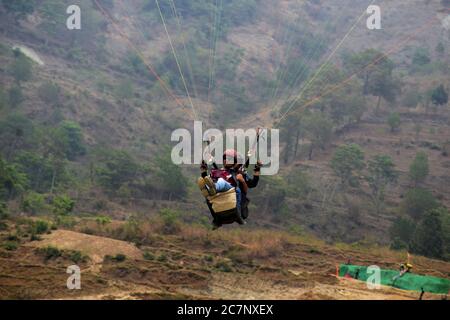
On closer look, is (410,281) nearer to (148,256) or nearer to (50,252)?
(148,256)

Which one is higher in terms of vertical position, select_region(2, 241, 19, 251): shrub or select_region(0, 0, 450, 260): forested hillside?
select_region(0, 0, 450, 260): forested hillside

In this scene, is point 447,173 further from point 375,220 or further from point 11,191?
point 11,191

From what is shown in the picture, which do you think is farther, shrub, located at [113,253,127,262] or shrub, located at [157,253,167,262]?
shrub, located at [157,253,167,262]

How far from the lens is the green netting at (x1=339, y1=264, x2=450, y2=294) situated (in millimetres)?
20609

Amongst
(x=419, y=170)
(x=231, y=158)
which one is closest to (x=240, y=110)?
(x=419, y=170)

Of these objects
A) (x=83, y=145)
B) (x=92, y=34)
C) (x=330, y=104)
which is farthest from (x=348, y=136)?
(x=92, y=34)

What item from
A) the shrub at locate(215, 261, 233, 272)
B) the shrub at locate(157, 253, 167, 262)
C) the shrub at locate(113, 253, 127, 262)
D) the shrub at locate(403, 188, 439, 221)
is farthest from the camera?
the shrub at locate(403, 188, 439, 221)

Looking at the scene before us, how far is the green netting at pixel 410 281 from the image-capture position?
20.6 m

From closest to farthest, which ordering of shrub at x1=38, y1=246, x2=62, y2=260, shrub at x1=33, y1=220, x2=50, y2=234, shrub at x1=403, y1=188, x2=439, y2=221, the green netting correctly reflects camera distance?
the green netting < shrub at x1=38, y1=246, x2=62, y2=260 < shrub at x1=33, y1=220, x2=50, y2=234 < shrub at x1=403, y1=188, x2=439, y2=221

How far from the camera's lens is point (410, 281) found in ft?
69.9

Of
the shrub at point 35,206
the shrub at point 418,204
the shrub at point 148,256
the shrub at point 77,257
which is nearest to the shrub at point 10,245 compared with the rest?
the shrub at point 77,257

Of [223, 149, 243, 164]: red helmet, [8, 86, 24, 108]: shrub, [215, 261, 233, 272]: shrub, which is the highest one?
[8, 86, 24, 108]: shrub

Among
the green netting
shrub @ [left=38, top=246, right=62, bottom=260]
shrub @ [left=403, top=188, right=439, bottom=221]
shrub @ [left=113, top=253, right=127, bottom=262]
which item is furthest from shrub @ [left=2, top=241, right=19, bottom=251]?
shrub @ [left=403, top=188, right=439, bottom=221]

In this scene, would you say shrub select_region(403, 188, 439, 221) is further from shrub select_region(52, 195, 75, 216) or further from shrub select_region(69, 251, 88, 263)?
shrub select_region(69, 251, 88, 263)
